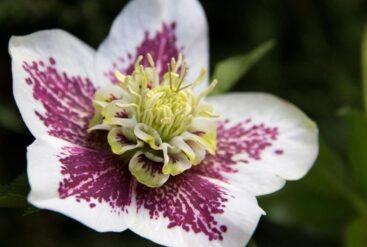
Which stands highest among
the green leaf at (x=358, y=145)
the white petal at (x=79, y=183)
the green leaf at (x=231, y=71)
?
the green leaf at (x=231, y=71)

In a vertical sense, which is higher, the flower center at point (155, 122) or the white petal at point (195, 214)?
the flower center at point (155, 122)

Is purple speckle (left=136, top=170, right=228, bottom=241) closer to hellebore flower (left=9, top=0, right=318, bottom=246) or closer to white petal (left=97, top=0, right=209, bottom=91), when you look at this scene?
hellebore flower (left=9, top=0, right=318, bottom=246)

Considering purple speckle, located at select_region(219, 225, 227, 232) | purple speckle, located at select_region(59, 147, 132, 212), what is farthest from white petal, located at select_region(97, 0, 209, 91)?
purple speckle, located at select_region(219, 225, 227, 232)

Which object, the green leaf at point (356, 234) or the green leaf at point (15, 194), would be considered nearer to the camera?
the green leaf at point (15, 194)

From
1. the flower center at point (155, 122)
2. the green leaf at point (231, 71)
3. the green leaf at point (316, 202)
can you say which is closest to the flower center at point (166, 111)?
the flower center at point (155, 122)

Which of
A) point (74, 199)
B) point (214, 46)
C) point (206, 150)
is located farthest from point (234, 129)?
point (214, 46)

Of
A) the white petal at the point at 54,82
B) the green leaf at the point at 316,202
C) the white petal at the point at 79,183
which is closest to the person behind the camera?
the white petal at the point at 79,183

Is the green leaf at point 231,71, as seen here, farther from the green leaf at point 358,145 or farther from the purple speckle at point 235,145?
the green leaf at point 358,145
